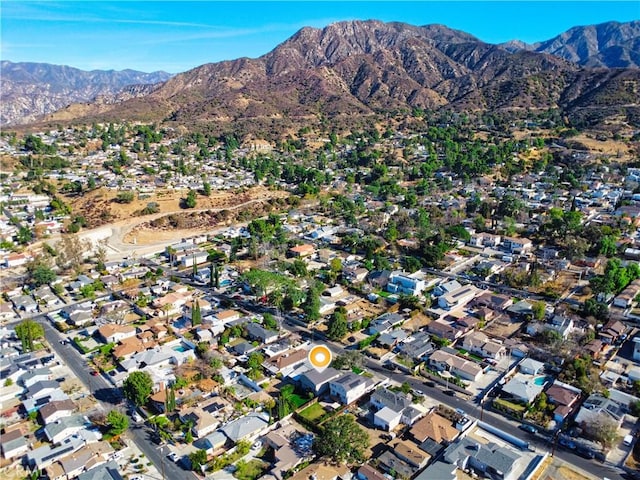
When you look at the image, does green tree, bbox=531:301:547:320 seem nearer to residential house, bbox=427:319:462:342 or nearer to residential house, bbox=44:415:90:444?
residential house, bbox=427:319:462:342

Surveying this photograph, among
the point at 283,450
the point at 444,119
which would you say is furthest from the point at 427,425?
the point at 444,119

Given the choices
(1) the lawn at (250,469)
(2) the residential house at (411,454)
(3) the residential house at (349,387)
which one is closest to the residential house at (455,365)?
(3) the residential house at (349,387)

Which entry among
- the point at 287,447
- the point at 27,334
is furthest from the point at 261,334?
the point at 27,334

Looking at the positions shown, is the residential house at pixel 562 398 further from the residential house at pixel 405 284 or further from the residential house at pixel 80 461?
the residential house at pixel 80 461

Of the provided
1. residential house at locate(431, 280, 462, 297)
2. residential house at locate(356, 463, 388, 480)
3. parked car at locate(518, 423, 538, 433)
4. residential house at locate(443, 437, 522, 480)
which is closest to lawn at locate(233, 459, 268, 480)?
residential house at locate(356, 463, 388, 480)

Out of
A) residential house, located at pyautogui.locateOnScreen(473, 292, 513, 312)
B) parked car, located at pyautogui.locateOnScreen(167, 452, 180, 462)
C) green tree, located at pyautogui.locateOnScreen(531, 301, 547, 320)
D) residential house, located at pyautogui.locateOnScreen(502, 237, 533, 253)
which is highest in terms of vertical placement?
residential house, located at pyautogui.locateOnScreen(502, 237, 533, 253)

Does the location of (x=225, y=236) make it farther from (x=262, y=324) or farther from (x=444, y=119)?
(x=444, y=119)
